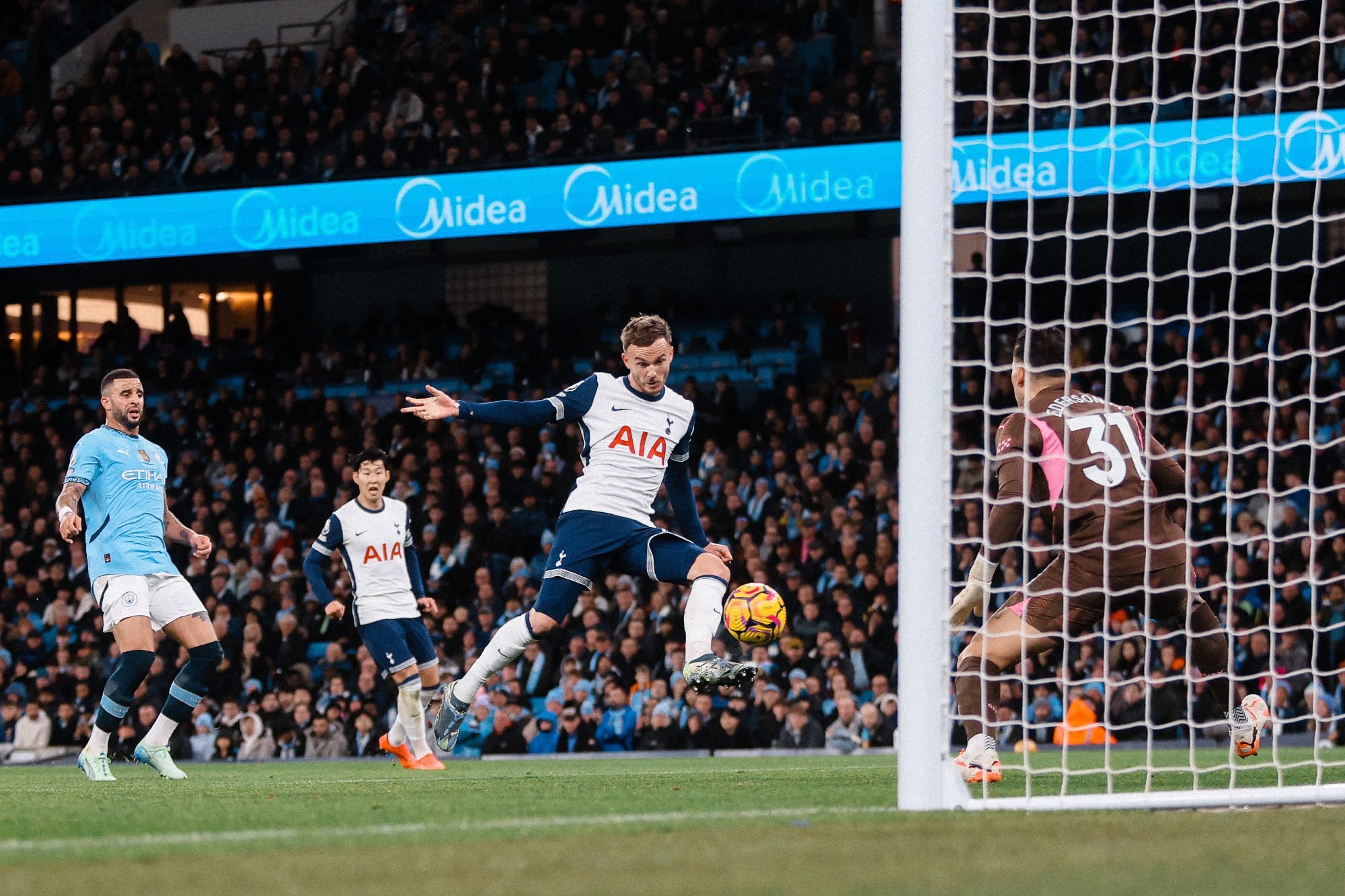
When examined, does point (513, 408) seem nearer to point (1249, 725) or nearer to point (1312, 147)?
point (1249, 725)

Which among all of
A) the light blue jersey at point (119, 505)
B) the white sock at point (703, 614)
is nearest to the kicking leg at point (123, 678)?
the light blue jersey at point (119, 505)

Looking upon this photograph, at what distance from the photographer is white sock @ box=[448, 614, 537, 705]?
7461 mm

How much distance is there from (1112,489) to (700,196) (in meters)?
10.9

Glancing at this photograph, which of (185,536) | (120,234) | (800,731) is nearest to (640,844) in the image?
(185,536)

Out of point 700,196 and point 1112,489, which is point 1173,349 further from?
point 1112,489

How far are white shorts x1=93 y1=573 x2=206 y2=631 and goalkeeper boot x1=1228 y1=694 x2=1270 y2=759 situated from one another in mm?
4676

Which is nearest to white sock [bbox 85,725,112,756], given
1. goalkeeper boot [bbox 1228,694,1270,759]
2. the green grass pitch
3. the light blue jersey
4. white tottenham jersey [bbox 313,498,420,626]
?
the light blue jersey

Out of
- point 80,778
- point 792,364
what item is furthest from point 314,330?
point 80,778

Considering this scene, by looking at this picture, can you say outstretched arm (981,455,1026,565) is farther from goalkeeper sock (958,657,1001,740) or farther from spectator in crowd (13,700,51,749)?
spectator in crowd (13,700,51,749)

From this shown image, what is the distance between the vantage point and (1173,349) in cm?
1555

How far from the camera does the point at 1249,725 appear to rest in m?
6.36

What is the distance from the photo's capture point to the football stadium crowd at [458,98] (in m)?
17.1

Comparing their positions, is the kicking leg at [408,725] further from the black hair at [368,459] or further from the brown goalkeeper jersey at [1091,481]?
the brown goalkeeper jersey at [1091,481]

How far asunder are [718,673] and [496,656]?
1.37 m
